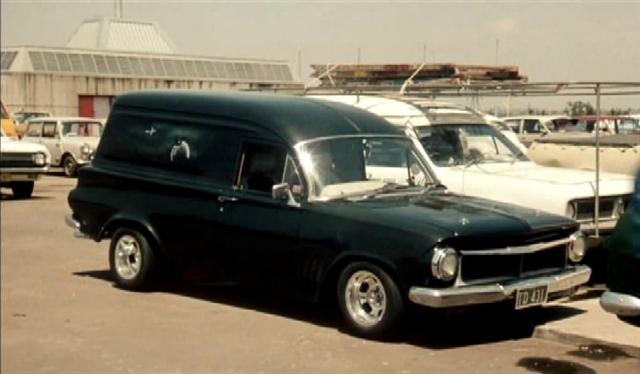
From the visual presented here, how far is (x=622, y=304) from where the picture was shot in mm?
6406

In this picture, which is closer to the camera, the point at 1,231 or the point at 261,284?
the point at 1,231

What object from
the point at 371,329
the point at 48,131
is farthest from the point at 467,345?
the point at 48,131

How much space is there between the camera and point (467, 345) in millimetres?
7492

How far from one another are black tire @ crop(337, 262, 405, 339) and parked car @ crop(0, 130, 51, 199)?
490 inches

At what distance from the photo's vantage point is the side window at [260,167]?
846cm

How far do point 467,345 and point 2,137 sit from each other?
48.3 feet

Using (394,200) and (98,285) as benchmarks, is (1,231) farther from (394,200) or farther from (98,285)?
(98,285)

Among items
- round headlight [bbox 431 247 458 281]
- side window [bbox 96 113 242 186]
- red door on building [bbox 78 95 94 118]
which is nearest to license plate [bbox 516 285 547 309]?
round headlight [bbox 431 247 458 281]

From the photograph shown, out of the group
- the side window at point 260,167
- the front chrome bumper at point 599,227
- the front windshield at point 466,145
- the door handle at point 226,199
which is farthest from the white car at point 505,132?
the door handle at point 226,199

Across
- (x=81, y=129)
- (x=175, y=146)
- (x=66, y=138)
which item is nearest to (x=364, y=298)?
(x=175, y=146)

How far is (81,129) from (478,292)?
2166 cm

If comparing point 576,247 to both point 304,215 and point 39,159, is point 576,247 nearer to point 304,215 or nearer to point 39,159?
point 304,215

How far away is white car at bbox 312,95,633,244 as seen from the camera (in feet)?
30.9

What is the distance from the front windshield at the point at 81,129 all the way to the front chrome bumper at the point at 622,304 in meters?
22.2
